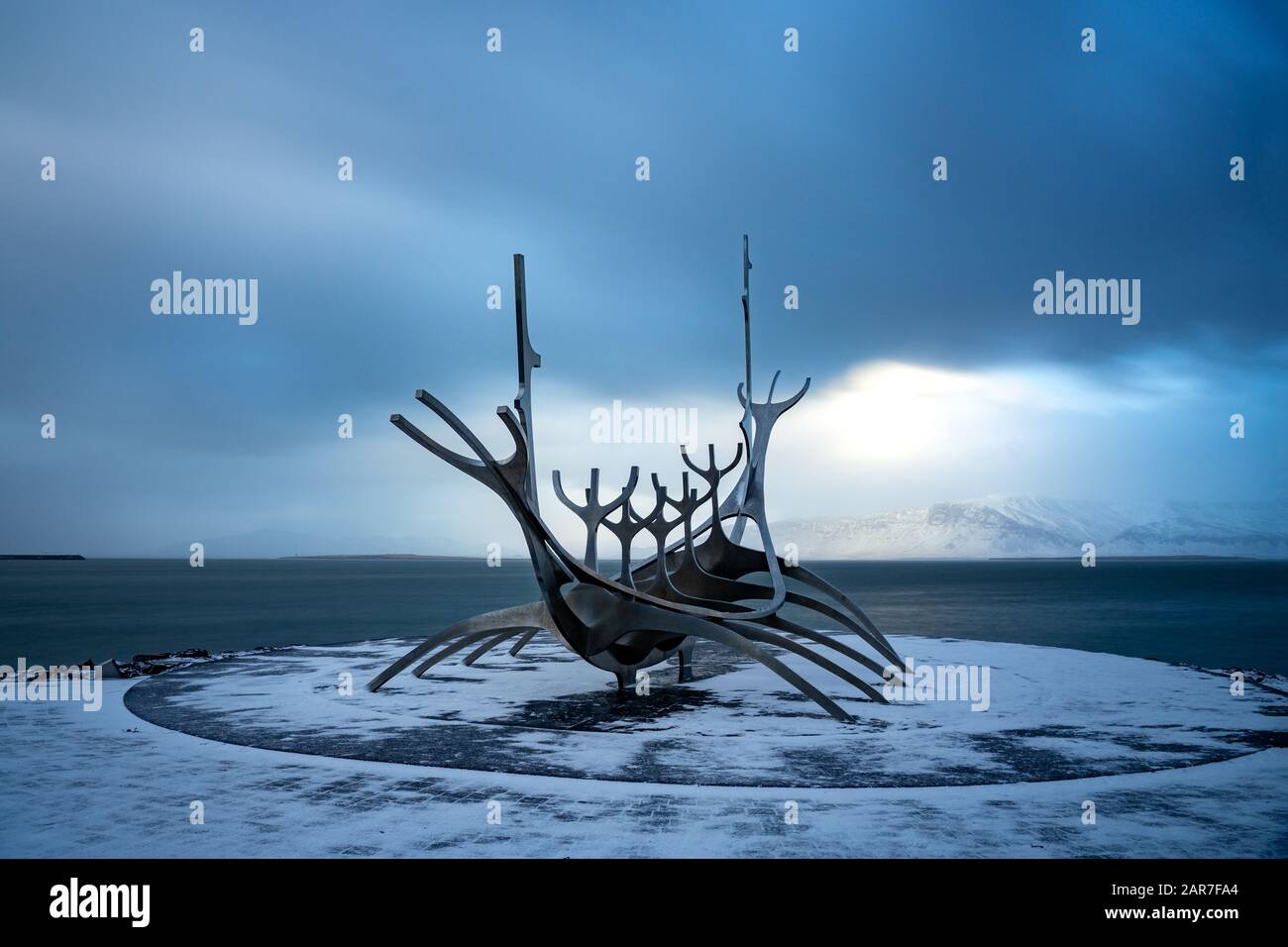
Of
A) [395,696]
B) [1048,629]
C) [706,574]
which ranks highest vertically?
[706,574]

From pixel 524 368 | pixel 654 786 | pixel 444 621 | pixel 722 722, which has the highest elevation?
pixel 524 368

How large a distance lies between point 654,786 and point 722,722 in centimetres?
357

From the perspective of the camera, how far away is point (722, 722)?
12.5 meters

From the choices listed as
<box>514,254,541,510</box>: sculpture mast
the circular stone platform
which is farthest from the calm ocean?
<box>514,254,541,510</box>: sculpture mast

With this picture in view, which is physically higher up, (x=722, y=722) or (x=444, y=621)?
(x=722, y=722)

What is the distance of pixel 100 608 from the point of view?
49438 mm

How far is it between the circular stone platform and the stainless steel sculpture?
0.72 meters

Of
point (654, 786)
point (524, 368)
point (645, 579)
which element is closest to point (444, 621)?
point (645, 579)

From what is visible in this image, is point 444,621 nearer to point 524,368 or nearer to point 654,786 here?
point 524,368

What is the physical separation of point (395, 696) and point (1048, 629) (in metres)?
32.8

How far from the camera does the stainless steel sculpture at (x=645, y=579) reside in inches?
501
